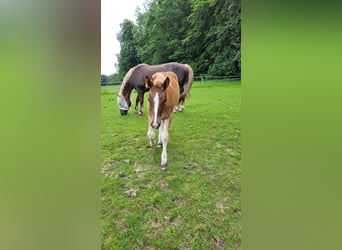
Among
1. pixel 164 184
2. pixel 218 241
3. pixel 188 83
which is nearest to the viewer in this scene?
pixel 218 241

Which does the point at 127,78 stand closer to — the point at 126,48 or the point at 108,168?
the point at 126,48

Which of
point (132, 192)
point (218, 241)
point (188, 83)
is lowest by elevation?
point (218, 241)

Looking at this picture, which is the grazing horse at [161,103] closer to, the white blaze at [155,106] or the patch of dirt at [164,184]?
the white blaze at [155,106]

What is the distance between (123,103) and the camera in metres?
1.90

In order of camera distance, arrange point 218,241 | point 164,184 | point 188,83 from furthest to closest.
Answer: point 188,83 → point 164,184 → point 218,241

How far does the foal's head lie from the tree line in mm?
128

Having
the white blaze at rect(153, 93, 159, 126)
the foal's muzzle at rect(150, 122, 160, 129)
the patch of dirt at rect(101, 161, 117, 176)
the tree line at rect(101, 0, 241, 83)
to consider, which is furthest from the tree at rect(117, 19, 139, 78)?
the patch of dirt at rect(101, 161, 117, 176)

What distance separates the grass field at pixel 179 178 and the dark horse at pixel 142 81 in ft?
0.14

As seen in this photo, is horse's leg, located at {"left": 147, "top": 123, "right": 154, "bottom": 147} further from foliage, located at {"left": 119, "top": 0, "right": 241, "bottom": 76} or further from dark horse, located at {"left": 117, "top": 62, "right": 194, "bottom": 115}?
foliage, located at {"left": 119, "top": 0, "right": 241, "bottom": 76}

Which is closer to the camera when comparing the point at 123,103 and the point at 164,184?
the point at 164,184

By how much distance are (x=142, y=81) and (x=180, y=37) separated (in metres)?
0.37

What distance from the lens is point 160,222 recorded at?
5.64ft

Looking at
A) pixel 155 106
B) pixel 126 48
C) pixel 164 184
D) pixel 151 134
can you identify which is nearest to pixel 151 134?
pixel 151 134
